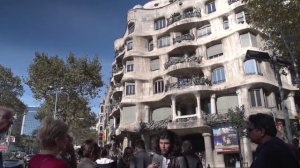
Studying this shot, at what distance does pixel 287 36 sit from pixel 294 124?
927 cm

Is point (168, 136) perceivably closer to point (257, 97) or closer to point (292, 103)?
point (257, 97)

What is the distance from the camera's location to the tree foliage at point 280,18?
17000 millimetres

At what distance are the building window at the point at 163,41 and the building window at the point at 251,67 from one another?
10008mm

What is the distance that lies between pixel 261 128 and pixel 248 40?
2498cm

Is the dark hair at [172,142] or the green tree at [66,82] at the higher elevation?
the green tree at [66,82]

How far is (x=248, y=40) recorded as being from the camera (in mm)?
26859

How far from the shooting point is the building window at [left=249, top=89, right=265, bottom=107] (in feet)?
82.2

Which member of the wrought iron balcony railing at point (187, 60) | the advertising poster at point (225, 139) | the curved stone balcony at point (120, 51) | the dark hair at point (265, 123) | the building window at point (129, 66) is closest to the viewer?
the dark hair at point (265, 123)

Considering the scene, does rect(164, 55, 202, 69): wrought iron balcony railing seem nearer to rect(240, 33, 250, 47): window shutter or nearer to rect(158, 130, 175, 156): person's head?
rect(240, 33, 250, 47): window shutter

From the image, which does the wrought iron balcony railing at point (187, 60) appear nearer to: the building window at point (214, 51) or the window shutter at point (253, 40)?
the building window at point (214, 51)

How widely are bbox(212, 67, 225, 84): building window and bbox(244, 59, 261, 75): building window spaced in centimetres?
257

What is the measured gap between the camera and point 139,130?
30.0 m

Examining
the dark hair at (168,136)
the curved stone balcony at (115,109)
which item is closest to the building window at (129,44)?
the curved stone balcony at (115,109)

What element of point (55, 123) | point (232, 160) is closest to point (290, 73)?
point (232, 160)
